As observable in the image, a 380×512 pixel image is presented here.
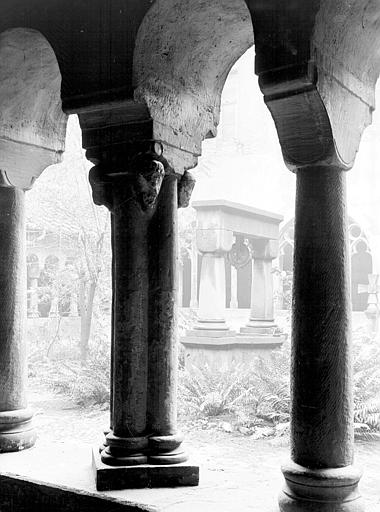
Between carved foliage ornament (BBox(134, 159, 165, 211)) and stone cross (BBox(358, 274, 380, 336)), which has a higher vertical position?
carved foliage ornament (BBox(134, 159, 165, 211))

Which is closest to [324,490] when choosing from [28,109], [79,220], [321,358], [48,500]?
[321,358]

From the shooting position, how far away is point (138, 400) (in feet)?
10.7

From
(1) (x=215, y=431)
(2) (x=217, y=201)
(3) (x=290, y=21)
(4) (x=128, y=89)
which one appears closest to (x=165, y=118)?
(4) (x=128, y=89)

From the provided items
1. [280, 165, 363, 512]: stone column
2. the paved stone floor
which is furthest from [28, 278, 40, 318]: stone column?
[280, 165, 363, 512]: stone column

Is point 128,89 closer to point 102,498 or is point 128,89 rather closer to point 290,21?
point 290,21

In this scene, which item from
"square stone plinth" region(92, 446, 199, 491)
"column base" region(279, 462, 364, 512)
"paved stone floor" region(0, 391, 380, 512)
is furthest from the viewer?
"square stone plinth" region(92, 446, 199, 491)

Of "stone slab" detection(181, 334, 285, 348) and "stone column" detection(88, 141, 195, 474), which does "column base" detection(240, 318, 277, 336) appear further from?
"stone column" detection(88, 141, 195, 474)

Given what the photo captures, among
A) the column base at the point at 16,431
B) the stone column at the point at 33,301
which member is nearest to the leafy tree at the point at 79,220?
the stone column at the point at 33,301

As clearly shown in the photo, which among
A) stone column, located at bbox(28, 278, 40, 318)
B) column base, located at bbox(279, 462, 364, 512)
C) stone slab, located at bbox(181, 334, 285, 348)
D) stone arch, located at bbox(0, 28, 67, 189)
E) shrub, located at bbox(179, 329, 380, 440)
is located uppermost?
stone arch, located at bbox(0, 28, 67, 189)

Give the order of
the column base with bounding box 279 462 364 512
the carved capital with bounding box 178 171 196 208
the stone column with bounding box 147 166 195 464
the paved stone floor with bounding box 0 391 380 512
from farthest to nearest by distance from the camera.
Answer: the carved capital with bounding box 178 171 196 208, the stone column with bounding box 147 166 195 464, the paved stone floor with bounding box 0 391 380 512, the column base with bounding box 279 462 364 512

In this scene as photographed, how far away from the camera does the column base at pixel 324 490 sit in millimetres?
2615

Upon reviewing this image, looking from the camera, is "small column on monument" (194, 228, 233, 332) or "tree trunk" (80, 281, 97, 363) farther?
"tree trunk" (80, 281, 97, 363)

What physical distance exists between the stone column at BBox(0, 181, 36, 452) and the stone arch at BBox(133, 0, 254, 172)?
49.6 inches

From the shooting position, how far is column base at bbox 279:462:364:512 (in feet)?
8.58
